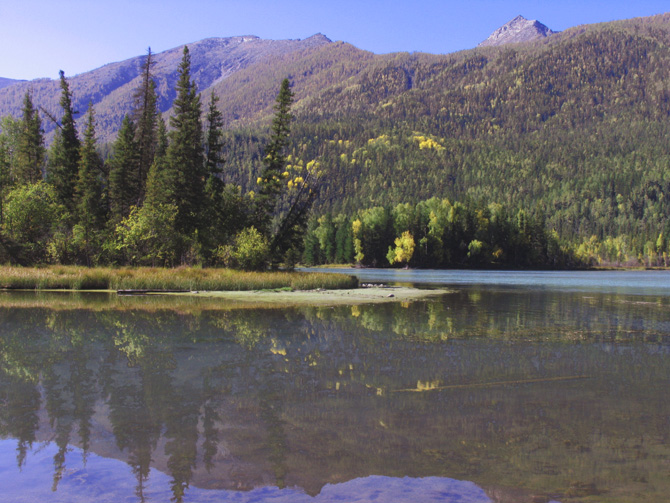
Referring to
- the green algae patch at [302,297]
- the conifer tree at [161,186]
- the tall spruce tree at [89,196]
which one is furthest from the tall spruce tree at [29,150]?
the green algae patch at [302,297]

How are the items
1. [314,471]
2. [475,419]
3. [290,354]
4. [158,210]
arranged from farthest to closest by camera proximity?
[158,210] → [290,354] → [475,419] → [314,471]

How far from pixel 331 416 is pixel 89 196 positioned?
63102 mm

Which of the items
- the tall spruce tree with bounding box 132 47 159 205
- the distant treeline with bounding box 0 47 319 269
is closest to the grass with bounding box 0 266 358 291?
the distant treeline with bounding box 0 47 319 269

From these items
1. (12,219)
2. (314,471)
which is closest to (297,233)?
(12,219)

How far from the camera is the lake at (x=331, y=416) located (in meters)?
7.77

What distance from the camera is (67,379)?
13445 mm

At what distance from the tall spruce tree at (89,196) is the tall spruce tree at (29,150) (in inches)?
320

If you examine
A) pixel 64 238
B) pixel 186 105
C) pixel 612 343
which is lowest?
pixel 612 343

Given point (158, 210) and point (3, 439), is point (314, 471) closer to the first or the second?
point (3, 439)

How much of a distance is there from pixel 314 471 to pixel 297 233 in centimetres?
6383

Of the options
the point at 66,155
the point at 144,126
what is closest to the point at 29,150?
the point at 66,155

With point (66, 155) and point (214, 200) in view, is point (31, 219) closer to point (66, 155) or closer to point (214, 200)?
point (66, 155)

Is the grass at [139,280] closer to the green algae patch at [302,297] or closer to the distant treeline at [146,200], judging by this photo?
the green algae patch at [302,297]

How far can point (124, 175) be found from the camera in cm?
6775
